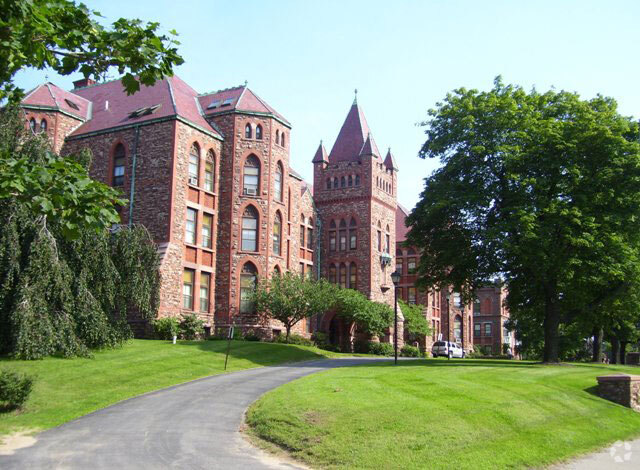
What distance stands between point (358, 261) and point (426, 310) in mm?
12232

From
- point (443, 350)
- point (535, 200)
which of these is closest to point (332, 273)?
point (443, 350)

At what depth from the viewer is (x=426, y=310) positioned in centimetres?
6172

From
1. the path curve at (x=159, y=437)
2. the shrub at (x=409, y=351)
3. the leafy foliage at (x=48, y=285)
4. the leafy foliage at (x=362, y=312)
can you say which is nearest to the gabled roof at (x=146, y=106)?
the leafy foliage at (x=48, y=285)

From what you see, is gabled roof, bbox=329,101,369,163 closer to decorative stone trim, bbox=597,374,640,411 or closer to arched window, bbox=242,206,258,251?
arched window, bbox=242,206,258,251

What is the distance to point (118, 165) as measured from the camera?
38719mm

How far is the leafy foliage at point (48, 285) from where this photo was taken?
2200 cm

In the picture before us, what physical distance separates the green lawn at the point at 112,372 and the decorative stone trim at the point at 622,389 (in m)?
13.3

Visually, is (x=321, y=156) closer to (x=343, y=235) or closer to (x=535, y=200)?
(x=343, y=235)

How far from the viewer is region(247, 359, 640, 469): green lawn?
1291 centimetres

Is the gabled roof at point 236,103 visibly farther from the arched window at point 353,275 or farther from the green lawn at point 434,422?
the green lawn at point 434,422

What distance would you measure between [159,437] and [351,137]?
44412 mm

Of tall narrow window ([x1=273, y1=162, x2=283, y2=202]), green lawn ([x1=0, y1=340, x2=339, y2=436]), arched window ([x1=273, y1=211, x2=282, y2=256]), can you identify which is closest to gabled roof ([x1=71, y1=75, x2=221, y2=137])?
tall narrow window ([x1=273, y1=162, x2=283, y2=202])

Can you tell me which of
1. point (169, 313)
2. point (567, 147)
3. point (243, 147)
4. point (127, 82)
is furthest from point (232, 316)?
point (127, 82)

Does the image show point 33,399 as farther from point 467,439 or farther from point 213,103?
point 213,103
